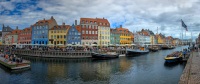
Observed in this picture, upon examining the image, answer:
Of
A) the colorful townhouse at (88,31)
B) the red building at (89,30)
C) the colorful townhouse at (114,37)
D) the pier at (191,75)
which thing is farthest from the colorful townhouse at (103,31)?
the pier at (191,75)

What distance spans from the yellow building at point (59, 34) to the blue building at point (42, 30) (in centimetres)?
256

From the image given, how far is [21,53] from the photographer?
71.8 m

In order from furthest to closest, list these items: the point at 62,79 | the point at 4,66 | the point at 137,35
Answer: the point at 137,35
the point at 4,66
the point at 62,79

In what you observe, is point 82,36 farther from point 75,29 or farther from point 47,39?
point 47,39

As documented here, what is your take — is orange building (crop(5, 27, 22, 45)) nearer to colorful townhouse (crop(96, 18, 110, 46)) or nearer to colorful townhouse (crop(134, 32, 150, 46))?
colorful townhouse (crop(96, 18, 110, 46))

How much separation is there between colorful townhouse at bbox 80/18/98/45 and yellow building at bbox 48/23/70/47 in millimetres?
7178

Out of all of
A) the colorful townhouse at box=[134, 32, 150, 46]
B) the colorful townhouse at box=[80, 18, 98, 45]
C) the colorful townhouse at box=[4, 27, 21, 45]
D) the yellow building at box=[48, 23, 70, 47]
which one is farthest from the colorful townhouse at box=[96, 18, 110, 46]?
the colorful townhouse at box=[4, 27, 21, 45]

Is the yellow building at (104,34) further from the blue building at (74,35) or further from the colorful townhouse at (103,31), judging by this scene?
the blue building at (74,35)

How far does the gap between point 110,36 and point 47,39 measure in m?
30.4

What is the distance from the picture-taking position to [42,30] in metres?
87.2

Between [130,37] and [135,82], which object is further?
[130,37]

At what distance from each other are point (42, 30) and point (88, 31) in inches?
867

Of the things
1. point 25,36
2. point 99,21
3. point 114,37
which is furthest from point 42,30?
point 114,37

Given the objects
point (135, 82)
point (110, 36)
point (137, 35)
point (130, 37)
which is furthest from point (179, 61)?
point (137, 35)
